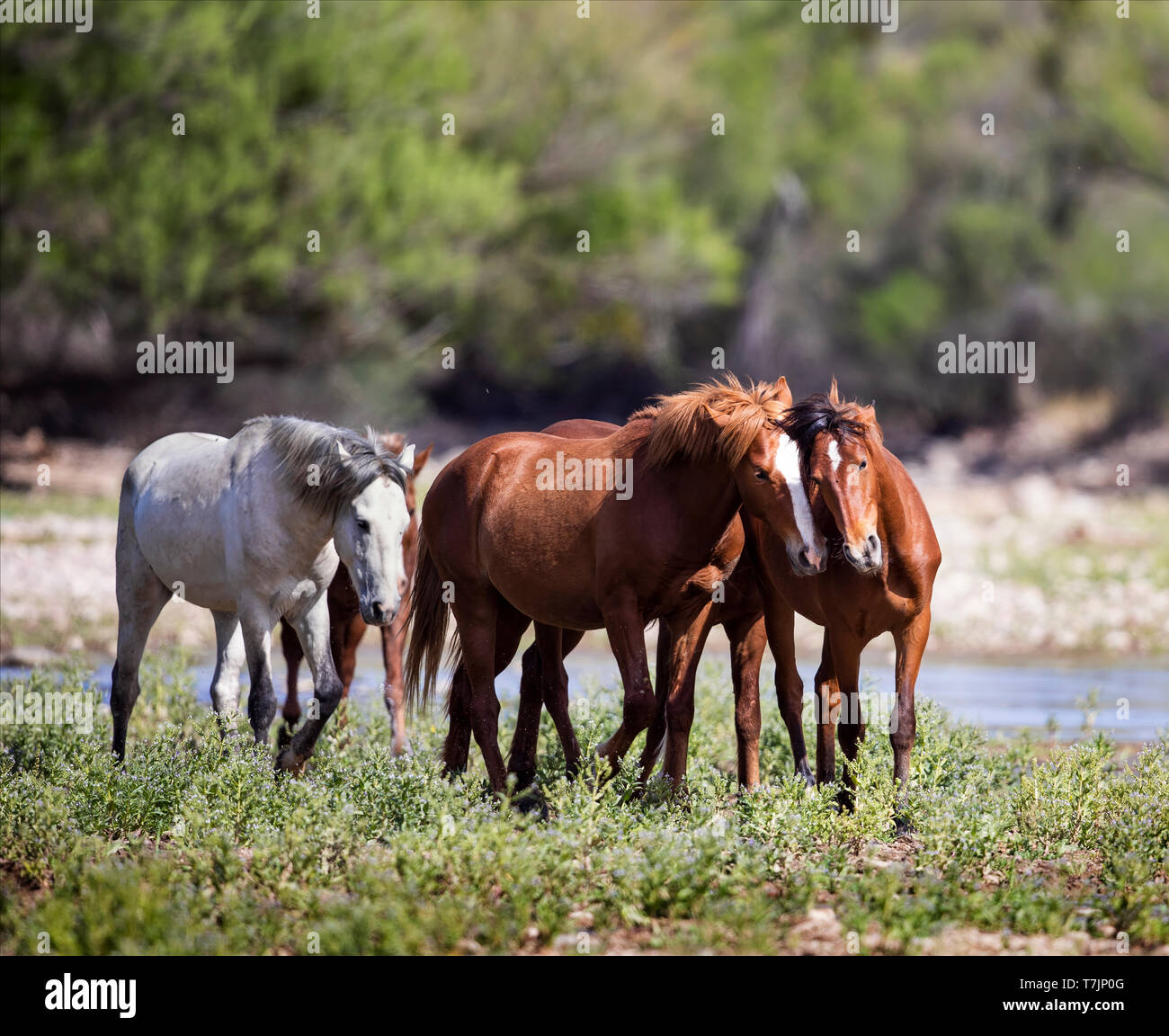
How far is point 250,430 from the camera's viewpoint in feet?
25.6

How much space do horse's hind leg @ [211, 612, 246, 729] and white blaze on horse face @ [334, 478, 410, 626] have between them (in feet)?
3.31

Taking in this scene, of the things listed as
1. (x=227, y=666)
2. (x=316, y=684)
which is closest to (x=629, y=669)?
(x=316, y=684)

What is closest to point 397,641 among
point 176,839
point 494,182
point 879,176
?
point 176,839

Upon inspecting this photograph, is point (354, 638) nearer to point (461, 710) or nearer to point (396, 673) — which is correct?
point (396, 673)

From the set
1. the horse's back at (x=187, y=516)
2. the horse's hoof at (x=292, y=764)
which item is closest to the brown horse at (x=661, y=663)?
the horse's hoof at (x=292, y=764)

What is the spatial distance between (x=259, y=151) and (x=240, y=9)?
1.95 meters

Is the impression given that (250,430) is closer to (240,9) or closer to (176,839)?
(176,839)

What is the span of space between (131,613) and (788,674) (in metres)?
3.52

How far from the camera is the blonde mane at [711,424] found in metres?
6.49

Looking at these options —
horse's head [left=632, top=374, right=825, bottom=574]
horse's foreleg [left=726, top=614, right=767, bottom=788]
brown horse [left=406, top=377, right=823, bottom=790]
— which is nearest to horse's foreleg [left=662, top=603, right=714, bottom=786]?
brown horse [left=406, top=377, right=823, bottom=790]

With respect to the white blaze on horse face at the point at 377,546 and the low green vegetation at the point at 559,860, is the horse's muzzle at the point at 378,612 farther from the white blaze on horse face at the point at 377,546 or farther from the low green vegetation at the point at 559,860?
the low green vegetation at the point at 559,860

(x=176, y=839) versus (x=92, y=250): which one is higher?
(x=92, y=250)

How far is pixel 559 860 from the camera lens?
18.7 feet

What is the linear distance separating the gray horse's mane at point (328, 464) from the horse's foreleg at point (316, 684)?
2.05 feet
